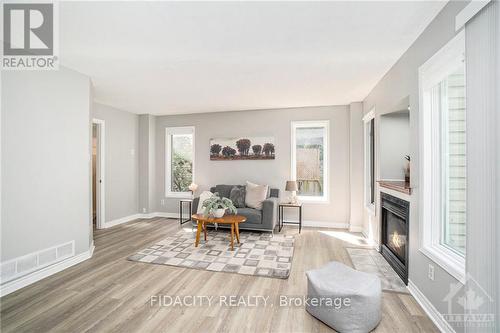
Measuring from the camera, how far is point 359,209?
186 inches

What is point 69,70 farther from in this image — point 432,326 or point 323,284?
point 432,326

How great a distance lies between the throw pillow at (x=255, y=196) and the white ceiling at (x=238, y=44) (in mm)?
1893

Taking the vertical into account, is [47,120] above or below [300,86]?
below

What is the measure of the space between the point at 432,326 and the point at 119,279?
3.13 metres

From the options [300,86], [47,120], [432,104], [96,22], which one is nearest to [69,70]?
[47,120]

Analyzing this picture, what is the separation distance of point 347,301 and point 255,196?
3.02 m

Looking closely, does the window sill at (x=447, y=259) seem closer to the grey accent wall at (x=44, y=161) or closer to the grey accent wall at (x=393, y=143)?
the grey accent wall at (x=393, y=143)

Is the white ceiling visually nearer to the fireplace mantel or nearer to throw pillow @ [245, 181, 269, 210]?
the fireplace mantel

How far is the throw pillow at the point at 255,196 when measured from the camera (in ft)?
15.4
